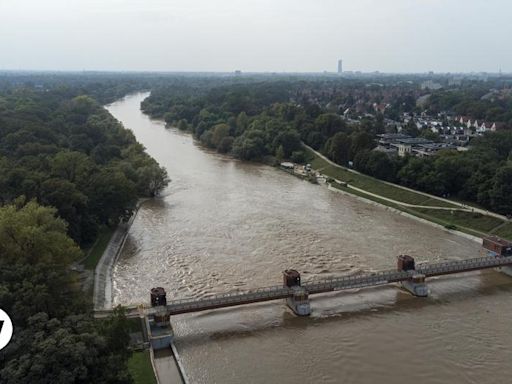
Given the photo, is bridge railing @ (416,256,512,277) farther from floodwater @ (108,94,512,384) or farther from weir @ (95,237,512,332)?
floodwater @ (108,94,512,384)

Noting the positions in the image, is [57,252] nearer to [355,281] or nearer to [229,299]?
[229,299]

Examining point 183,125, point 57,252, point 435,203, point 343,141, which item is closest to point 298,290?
point 57,252

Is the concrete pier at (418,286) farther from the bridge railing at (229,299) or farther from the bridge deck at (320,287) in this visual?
the bridge railing at (229,299)

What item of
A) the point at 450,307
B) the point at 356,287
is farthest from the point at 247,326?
the point at 450,307

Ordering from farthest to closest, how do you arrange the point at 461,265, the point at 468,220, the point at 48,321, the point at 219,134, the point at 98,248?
the point at 219,134 < the point at 468,220 < the point at 98,248 < the point at 461,265 < the point at 48,321

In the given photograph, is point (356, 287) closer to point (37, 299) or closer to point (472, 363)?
point (472, 363)

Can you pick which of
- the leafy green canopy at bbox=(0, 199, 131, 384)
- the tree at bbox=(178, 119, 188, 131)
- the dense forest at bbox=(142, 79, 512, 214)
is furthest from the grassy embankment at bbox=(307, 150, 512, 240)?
the tree at bbox=(178, 119, 188, 131)
